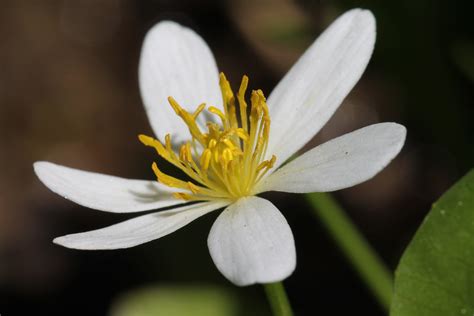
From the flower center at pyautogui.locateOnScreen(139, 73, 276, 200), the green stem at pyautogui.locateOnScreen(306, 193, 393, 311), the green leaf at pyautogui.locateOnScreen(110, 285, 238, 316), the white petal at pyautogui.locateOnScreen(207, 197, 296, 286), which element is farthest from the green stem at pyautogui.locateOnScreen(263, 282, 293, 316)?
the green leaf at pyautogui.locateOnScreen(110, 285, 238, 316)

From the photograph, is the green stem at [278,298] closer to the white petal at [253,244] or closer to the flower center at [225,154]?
the white petal at [253,244]

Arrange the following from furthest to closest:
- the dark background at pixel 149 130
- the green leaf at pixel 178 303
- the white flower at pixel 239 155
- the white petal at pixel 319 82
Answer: the dark background at pixel 149 130 → the green leaf at pixel 178 303 → the white petal at pixel 319 82 → the white flower at pixel 239 155

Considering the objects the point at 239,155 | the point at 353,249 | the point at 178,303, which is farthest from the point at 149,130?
the point at 239,155

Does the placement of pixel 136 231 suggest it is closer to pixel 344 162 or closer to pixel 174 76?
pixel 344 162

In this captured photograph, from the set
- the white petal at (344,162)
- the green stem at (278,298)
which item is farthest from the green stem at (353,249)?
the green stem at (278,298)

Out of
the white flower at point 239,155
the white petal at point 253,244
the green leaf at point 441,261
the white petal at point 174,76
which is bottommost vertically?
the green leaf at point 441,261

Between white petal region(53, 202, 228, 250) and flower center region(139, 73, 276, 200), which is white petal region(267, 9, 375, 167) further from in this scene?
white petal region(53, 202, 228, 250)
